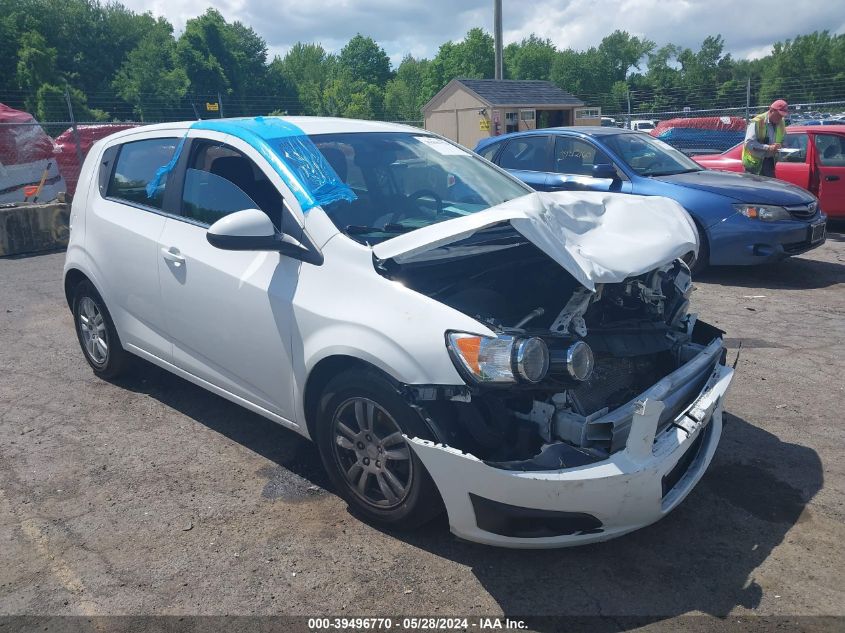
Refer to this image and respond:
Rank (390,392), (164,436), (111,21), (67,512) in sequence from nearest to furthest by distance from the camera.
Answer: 1. (390,392)
2. (67,512)
3. (164,436)
4. (111,21)

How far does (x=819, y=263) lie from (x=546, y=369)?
7161 millimetres

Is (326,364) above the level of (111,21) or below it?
below

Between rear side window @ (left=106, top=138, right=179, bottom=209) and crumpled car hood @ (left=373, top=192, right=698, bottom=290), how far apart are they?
75.8 inches

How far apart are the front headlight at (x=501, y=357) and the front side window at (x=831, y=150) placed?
907 cm

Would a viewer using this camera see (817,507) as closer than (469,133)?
Yes

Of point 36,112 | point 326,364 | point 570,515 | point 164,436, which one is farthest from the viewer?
point 36,112

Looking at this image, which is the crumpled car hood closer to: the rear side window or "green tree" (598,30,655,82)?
the rear side window

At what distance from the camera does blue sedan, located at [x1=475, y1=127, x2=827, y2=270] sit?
293 inches

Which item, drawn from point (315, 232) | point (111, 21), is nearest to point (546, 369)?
point (315, 232)

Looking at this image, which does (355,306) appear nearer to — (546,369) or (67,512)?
(546,369)

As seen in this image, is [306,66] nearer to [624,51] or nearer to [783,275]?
[624,51]

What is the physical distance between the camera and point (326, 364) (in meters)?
3.21

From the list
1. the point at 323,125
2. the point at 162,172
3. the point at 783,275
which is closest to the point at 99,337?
the point at 162,172

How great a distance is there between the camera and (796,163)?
33.0 ft
